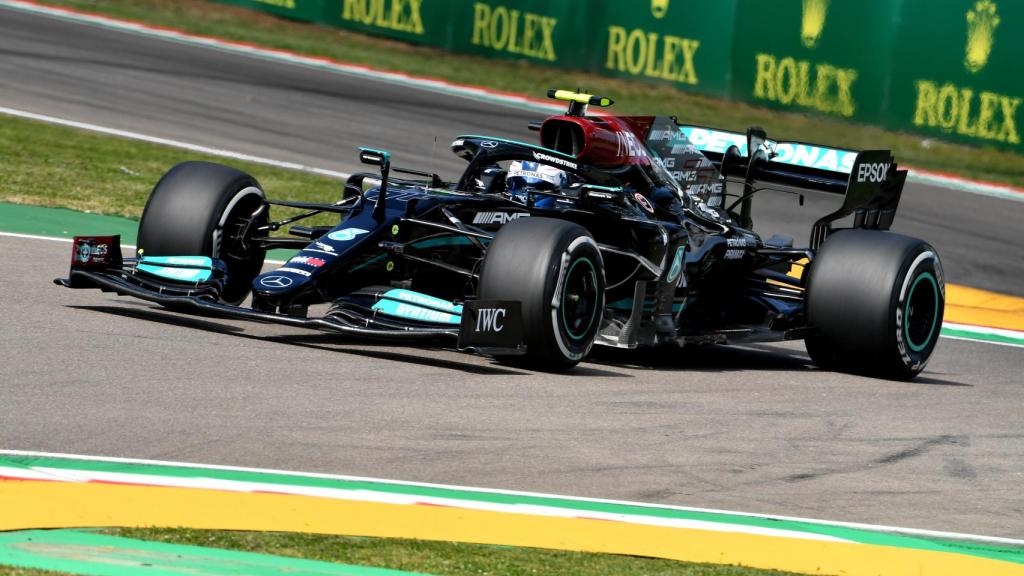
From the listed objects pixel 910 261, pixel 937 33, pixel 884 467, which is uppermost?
pixel 937 33

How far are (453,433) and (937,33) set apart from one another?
1699cm

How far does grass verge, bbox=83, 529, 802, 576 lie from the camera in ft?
17.5

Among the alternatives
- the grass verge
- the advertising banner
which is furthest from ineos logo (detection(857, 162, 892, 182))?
the advertising banner

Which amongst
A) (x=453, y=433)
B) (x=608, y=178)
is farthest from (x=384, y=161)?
(x=453, y=433)

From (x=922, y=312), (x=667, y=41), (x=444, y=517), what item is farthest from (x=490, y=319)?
(x=667, y=41)

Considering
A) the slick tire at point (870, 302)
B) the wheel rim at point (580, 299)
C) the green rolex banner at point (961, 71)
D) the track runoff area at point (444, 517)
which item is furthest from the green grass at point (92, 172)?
the green rolex banner at point (961, 71)

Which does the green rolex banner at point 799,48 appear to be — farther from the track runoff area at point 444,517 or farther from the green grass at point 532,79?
the track runoff area at point 444,517

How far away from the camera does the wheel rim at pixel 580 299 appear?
896cm

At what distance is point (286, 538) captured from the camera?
18.0 ft

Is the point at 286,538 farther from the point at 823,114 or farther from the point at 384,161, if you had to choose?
the point at 823,114

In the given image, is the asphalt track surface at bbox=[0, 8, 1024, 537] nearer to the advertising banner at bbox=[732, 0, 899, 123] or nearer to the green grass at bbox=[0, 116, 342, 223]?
the green grass at bbox=[0, 116, 342, 223]

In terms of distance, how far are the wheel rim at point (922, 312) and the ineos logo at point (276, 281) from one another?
13.5ft

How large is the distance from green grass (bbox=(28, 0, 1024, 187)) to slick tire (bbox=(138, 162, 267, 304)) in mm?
13701

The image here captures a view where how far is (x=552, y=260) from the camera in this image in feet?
28.5
